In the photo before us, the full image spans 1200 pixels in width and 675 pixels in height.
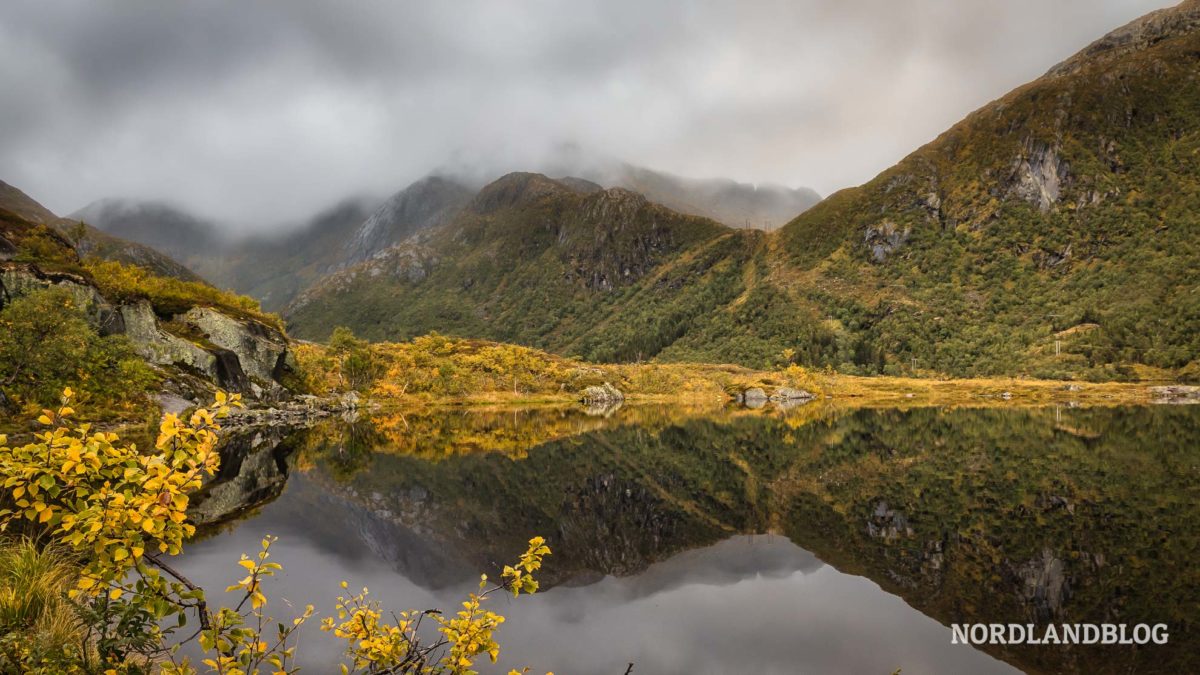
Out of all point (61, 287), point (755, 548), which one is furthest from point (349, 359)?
point (755, 548)

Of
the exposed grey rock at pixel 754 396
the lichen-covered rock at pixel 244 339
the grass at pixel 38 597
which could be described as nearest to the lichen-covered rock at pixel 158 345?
the lichen-covered rock at pixel 244 339

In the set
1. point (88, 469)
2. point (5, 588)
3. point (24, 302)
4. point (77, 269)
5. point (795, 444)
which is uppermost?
point (77, 269)

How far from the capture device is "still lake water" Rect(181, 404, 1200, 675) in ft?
40.7

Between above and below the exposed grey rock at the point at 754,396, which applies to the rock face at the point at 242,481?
above

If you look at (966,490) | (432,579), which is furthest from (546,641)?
(966,490)

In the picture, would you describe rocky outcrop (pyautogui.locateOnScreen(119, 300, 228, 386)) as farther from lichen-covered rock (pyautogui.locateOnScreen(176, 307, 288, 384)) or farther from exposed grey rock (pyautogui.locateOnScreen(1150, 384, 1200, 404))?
exposed grey rock (pyautogui.locateOnScreen(1150, 384, 1200, 404))

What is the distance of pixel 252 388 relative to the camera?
7769cm

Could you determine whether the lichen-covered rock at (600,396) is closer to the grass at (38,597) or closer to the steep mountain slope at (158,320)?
the steep mountain slope at (158,320)

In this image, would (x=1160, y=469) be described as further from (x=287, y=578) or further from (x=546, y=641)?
(x=287, y=578)

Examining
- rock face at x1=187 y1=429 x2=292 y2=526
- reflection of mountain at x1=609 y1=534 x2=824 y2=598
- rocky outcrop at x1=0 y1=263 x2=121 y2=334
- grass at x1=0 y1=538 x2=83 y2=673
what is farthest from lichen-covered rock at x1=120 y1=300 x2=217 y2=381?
reflection of mountain at x1=609 y1=534 x2=824 y2=598

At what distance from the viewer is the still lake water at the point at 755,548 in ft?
40.7

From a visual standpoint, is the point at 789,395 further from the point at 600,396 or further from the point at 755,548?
the point at 755,548

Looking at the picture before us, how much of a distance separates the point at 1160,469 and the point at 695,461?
85.1ft

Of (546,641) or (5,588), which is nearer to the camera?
(5,588)
